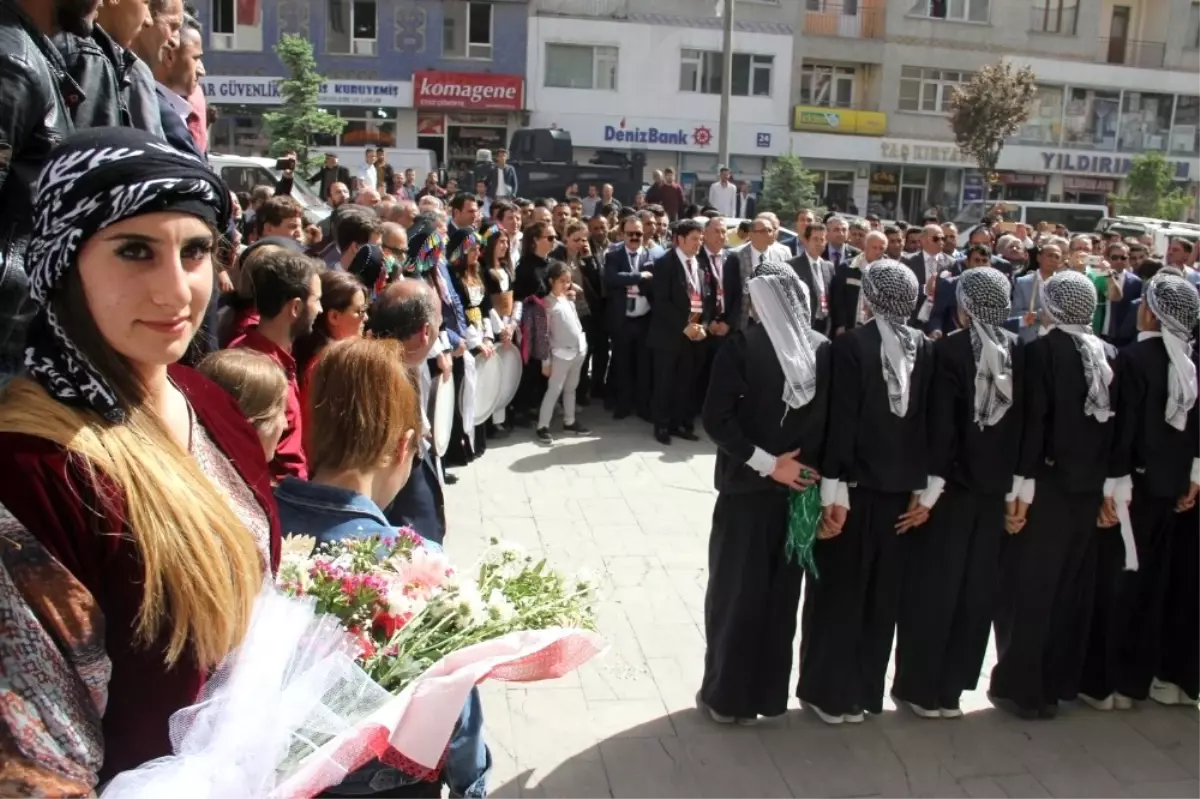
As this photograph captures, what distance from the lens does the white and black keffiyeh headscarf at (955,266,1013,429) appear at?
169 inches

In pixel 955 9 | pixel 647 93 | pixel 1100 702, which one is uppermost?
pixel 955 9

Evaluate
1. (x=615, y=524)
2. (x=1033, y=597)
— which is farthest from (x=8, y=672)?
(x=615, y=524)

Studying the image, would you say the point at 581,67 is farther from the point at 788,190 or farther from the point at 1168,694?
the point at 1168,694

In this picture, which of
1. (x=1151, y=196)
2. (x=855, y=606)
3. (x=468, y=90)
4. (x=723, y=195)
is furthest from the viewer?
(x=468, y=90)

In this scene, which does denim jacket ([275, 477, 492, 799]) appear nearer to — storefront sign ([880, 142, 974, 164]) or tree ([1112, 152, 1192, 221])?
tree ([1112, 152, 1192, 221])

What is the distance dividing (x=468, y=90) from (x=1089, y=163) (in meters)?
20.6

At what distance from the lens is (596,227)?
10805 millimetres

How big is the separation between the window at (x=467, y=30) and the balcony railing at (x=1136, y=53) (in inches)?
838

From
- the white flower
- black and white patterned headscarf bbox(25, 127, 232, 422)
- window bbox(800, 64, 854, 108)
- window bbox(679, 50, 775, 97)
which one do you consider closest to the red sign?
window bbox(679, 50, 775, 97)

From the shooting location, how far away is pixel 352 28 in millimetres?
28266

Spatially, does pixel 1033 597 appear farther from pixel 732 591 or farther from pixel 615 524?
pixel 615 524

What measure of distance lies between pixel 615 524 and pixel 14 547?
18.7 ft

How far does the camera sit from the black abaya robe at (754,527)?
4.23m

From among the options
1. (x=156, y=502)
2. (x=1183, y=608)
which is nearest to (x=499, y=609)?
(x=156, y=502)
